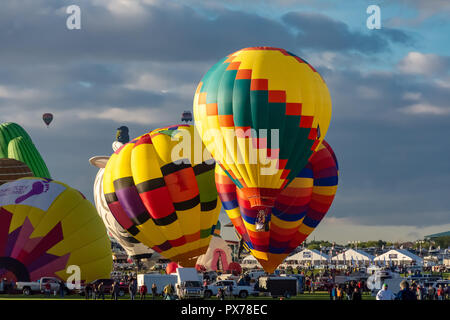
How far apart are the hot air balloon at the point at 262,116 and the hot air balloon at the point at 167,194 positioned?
13.8ft

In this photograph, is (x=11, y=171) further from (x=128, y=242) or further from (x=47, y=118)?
(x=47, y=118)

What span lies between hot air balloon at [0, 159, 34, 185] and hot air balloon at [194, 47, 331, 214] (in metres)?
18.6

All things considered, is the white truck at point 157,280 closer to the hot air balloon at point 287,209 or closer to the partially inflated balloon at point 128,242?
the hot air balloon at point 287,209

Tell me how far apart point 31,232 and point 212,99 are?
10.6m

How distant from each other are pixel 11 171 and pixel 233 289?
2092cm

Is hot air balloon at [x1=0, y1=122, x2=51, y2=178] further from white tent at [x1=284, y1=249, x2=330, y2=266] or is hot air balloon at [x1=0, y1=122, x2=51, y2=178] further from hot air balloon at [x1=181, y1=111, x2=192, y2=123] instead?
white tent at [x1=284, y1=249, x2=330, y2=266]

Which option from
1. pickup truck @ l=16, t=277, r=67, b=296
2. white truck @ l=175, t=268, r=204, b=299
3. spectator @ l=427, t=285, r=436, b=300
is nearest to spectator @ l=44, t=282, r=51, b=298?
pickup truck @ l=16, t=277, r=67, b=296

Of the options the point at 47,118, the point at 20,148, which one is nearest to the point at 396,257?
the point at 47,118

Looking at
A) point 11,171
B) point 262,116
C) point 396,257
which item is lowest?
point 396,257

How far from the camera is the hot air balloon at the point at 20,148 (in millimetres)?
75312

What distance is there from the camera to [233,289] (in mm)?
39344

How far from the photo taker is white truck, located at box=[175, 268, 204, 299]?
123ft
